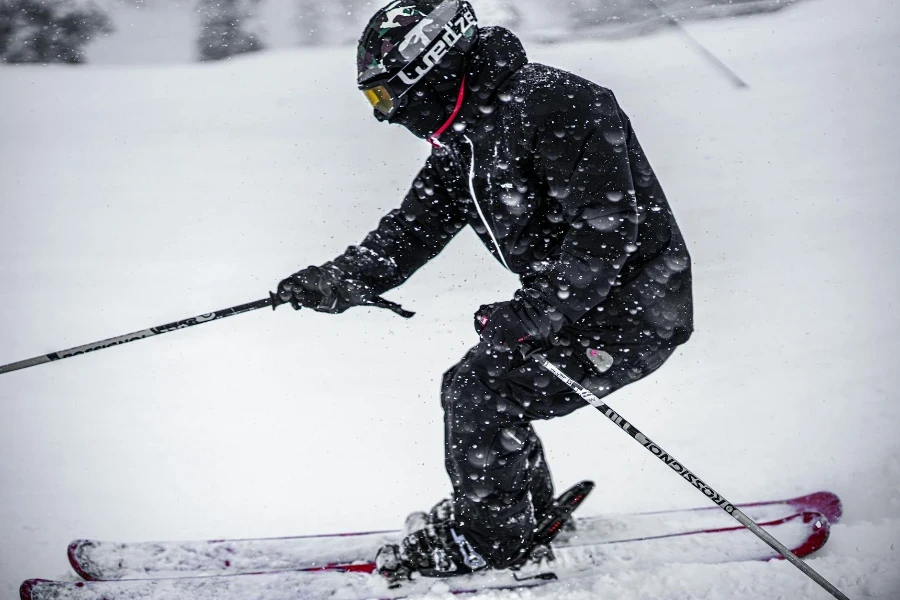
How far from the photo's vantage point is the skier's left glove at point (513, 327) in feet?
6.46

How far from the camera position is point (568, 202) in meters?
1.90

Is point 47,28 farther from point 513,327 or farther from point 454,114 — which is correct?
point 513,327

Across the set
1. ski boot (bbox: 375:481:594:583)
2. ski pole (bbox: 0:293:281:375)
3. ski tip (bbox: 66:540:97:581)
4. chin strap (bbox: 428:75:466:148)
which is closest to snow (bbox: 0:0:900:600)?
ski boot (bbox: 375:481:594:583)

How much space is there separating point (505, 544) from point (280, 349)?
2.15 metres

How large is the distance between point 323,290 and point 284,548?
1169 millimetres

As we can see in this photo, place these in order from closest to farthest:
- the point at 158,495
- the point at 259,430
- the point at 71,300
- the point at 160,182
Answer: the point at 158,495
the point at 259,430
the point at 71,300
the point at 160,182

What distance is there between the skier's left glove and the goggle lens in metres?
0.72

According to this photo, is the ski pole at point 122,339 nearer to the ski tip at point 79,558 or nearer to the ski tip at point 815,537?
the ski tip at point 79,558

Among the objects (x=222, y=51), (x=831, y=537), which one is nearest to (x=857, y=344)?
(x=831, y=537)

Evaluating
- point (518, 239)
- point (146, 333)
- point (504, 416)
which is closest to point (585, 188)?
point (518, 239)

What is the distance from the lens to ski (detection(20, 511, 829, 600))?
256 centimetres

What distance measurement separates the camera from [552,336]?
78.0 inches

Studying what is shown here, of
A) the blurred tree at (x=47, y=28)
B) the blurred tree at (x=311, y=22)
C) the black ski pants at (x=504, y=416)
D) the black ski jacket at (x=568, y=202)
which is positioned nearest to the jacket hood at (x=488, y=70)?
the black ski jacket at (x=568, y=202)

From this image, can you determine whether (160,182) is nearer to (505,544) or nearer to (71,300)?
(71,300)
